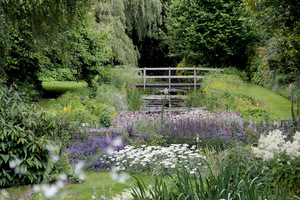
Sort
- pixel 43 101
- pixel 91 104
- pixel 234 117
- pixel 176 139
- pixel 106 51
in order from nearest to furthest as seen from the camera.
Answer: pixel 176 139
pixel 234 117
pixel 91 104
pixel 43 101
pixel 106 51

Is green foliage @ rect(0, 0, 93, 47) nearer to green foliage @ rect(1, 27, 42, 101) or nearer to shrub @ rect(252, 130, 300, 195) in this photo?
green foliage @ rect(1, 27, 42, 101)

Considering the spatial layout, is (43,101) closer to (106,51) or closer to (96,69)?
(96,69)

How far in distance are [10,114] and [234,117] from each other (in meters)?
5.48

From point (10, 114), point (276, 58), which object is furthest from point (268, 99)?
point (10, 114)

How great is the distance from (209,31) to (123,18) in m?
6.45

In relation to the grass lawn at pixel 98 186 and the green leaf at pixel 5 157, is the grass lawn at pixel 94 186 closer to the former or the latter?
the grass lawn at pixel 98 186

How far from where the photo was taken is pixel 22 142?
14.4 ft

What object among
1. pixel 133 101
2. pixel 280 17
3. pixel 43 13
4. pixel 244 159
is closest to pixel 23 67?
pixel 133 101

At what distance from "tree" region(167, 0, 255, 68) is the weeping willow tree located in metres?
2.32

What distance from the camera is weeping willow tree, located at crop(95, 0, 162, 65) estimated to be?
18234mm

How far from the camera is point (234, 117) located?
8.05 meters

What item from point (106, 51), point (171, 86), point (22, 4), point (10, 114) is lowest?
point (171, 86)

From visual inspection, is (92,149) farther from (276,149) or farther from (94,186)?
(276,149)

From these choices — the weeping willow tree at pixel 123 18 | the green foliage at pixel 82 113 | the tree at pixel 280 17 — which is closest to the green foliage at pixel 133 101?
the green foliage at pixel 82 113
